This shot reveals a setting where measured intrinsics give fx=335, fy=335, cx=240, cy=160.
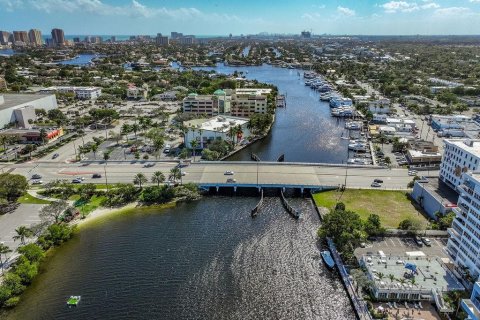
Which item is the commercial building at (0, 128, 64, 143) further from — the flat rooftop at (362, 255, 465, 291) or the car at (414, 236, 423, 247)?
the car at (414, 236, 423, 247)

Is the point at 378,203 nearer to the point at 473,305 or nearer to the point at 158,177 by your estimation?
the point at 473,305

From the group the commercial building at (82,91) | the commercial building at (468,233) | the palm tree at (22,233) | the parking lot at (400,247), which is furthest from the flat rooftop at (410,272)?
the commercial building at (82,91)

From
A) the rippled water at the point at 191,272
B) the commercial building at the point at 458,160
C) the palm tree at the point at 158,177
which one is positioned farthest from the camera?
the palm tree at the point at 158,177

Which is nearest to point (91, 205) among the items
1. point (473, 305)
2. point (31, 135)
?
point (31, 135)

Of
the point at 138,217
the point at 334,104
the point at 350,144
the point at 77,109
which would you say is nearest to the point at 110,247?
the point at 138,217

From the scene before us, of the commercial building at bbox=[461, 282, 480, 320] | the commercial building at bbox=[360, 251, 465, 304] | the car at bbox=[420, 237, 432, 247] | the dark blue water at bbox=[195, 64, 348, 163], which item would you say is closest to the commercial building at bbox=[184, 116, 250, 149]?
the dark blue water at bbox=[195, 64, 348, 163]

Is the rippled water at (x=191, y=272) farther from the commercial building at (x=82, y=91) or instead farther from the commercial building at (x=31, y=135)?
the commercial building at (x=82, y=91)
